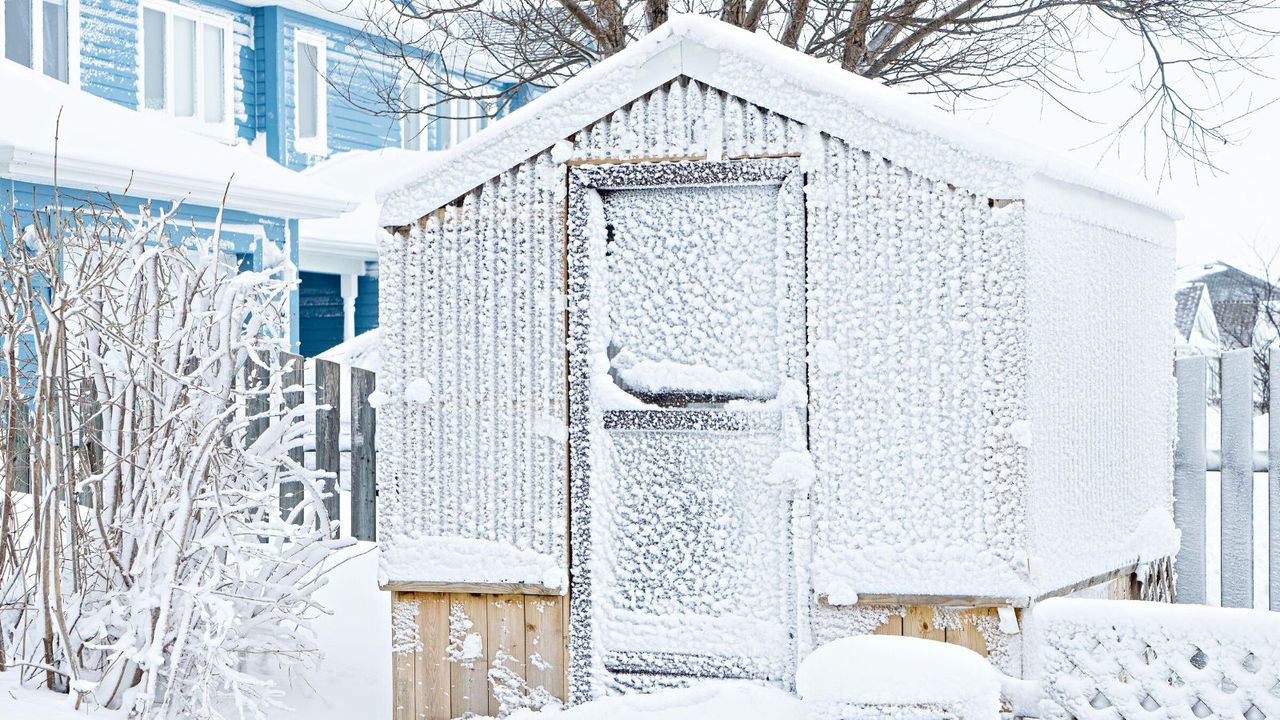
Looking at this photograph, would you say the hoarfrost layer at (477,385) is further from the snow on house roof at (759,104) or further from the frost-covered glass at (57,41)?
the frost-covered glass at (57,41)

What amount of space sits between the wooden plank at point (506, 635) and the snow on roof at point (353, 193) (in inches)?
391

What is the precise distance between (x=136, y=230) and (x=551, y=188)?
4.39 ft

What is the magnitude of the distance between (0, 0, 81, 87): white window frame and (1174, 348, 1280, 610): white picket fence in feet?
34.1

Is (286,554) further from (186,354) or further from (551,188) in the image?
(551,188)

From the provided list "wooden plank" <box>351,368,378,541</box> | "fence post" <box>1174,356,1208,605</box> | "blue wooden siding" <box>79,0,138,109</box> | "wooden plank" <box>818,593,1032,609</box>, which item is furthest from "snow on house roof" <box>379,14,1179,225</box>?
"blue wooden siding" <box>79,0,138,109</box>

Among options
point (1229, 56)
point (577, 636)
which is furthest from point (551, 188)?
point (1229, 56)

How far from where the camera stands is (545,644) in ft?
14.0

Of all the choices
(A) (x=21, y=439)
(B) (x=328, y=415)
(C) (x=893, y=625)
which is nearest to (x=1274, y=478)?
(C) (x=893, y=625)

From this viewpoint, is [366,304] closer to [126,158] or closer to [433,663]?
[126,158]

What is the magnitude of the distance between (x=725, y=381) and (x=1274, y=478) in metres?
2.66

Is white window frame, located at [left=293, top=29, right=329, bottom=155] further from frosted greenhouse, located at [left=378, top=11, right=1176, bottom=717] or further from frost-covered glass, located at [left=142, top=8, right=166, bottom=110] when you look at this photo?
frosted greenhouse, located at [left=378, top=11, right=1176, bottom=717]

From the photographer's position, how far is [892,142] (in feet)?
12.8

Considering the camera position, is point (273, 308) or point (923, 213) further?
point (273, 308)

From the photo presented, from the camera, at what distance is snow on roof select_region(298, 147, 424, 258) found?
14.0m
